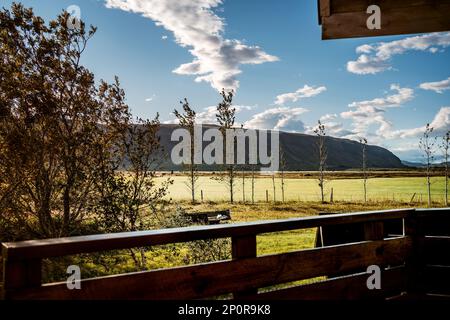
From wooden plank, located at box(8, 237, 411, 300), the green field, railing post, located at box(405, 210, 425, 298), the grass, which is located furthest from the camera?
the green field

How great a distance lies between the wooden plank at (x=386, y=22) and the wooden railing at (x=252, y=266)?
1572 mm

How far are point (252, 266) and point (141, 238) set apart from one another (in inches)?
36.9

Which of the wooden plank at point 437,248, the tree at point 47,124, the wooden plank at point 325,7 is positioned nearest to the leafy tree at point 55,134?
the tree at point 47,124

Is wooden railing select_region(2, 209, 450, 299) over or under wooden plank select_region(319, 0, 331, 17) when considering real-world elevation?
under

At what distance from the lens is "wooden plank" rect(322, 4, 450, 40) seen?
2.88 metres

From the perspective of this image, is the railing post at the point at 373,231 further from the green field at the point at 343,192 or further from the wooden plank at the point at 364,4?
the green field at the point at 343,192

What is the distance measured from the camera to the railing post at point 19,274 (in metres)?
1.88

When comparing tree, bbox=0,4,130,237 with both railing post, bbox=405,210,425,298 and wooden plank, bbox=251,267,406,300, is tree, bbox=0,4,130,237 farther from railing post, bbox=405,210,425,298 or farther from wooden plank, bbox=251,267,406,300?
railing post, bbox=405,210,425,298

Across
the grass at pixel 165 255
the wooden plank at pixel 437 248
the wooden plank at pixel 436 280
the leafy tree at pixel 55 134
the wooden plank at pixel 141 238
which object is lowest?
the grass at pixel 165 255

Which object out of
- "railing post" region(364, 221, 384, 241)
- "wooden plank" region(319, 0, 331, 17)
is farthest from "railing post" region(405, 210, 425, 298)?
"wooden plank" region(319, 0, 331, 17)

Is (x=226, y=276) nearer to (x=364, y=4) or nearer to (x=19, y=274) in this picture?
(x=19, y=274)

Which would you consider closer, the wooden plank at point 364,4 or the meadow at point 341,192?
the wooden plank at point 364,4

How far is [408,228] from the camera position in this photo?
12.6 ft
